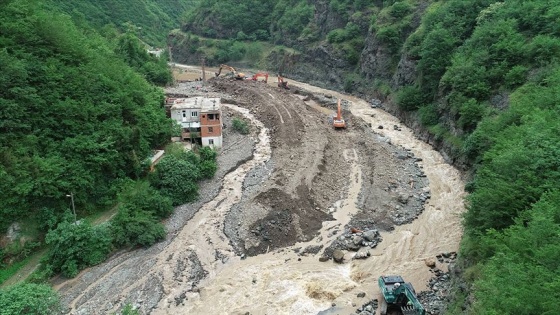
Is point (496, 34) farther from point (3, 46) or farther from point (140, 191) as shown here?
point (3, 46)

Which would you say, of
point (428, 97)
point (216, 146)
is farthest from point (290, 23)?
point (216, 146)

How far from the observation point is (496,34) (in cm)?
4397

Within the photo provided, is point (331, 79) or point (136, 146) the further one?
point (331, 79)

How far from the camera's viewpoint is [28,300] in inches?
890

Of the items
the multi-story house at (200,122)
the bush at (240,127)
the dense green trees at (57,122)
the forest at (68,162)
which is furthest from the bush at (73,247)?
the bush at (240,127)

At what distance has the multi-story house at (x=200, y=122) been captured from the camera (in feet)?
149

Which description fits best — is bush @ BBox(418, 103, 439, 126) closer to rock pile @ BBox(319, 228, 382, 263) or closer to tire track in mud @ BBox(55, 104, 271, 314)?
rock pile @ BBox(319, 228, 382, 263)

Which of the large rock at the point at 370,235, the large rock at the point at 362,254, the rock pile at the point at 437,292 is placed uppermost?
the large rock at the point at 370,235

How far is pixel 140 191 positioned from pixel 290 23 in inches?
2965

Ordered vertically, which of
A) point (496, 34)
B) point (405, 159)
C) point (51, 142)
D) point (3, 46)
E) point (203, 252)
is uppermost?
point (496, 34)

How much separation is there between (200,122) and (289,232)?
748 inches

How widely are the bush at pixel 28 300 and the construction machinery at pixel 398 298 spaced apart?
18.2 meters

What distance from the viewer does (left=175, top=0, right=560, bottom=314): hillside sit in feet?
60.8

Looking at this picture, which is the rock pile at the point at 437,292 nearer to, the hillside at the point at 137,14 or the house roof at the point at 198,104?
the house roof at the point at 198,104
